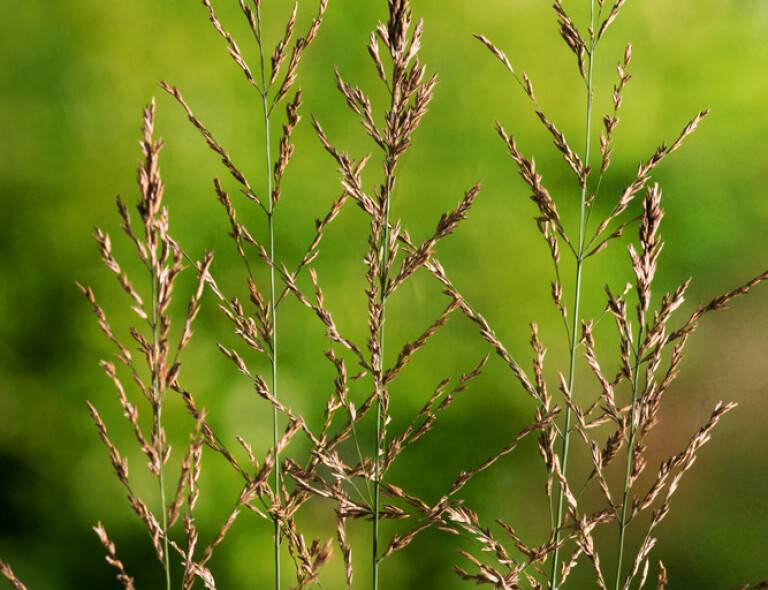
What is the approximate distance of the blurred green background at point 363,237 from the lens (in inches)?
82.4

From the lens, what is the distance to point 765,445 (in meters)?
2.24

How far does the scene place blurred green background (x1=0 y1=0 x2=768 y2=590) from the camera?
2.09 meters

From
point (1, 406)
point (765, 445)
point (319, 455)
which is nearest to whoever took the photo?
point (319, 455)

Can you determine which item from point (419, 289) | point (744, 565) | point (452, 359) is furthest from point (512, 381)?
point (744, 565)

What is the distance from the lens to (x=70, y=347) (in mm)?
2094

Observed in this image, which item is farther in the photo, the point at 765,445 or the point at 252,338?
the point at 765,445

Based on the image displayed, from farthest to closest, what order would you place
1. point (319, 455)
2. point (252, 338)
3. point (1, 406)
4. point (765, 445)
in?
point (765, 445)
point (1, 406)
point (252, 338)
point (319, 455)

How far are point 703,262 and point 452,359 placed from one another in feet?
2.26

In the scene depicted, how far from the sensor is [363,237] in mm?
2168

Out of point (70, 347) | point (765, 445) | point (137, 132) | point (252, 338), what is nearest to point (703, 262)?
point (765, 445)

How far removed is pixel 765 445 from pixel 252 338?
143 centimetres

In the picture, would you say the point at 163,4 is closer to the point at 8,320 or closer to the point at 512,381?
the point at 8,320

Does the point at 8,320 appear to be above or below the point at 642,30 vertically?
below

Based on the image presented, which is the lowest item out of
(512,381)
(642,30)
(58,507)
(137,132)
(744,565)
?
(744,565)
